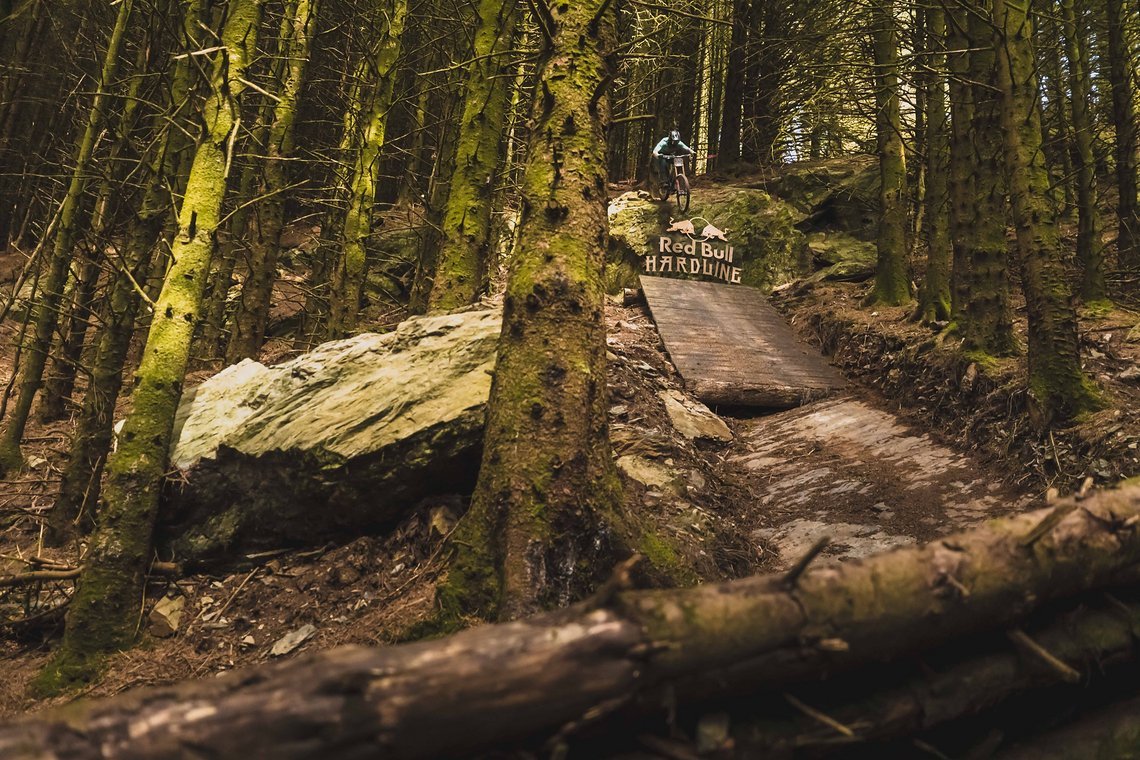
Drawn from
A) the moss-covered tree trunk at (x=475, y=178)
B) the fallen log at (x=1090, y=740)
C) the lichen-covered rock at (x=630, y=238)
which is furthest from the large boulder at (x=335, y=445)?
the lichen-covered rock at (x=630, y=238)

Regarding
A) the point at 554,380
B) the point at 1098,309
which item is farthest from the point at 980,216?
the point at 554,380

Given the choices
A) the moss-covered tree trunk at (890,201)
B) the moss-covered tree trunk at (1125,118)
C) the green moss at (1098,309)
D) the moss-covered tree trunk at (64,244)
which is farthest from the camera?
the moss-covered tree trunk at (890,201)

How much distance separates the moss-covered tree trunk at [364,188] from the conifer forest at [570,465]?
0.06m

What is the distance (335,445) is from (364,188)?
5.85m

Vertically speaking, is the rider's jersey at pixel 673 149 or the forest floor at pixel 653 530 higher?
the rider's jersey at pixel 673 149

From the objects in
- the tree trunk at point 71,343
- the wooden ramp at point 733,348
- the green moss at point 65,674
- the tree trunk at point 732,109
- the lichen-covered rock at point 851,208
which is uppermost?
the tree trunk at point 732,109

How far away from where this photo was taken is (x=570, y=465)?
343 centimetres

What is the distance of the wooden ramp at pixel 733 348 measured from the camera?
861cm

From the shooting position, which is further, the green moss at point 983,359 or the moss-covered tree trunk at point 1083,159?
the moss-covered tree trunk at point 1083,159

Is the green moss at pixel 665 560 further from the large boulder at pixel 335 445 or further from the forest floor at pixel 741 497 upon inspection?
the large boulder at pixel 335 445

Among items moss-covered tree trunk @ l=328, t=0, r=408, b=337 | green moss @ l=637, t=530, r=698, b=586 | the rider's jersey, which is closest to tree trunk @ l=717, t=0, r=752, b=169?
the rider's jersey

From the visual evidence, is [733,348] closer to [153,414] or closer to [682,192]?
[682,192]

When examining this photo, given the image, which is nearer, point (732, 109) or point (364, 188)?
point (364, 188)

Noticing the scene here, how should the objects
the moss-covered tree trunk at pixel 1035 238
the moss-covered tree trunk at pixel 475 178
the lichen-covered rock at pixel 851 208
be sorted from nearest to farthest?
the moss-covered tree trunk at pixel 1035 238, the moss-covered tree trunk at pixel 475 178, the lichen-covered rock at pixel 851 208
